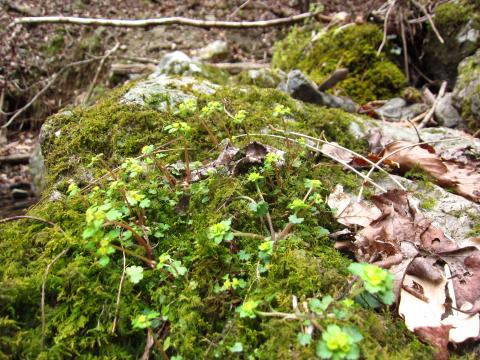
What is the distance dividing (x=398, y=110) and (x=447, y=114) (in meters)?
0.58

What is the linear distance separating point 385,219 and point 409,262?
430 millimetres

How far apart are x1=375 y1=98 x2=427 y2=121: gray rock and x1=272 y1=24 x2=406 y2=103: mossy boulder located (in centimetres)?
41

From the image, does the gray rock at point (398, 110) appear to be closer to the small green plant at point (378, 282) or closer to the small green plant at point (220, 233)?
the small green plant at point (220, 233)

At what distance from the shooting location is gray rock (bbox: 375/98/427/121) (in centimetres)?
476

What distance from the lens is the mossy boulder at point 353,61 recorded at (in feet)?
18.0

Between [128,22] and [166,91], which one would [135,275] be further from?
[128,22]

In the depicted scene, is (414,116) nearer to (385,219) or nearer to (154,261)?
(385,219)

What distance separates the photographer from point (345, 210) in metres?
2.31

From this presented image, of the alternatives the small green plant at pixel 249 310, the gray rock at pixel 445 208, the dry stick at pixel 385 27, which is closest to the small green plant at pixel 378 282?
the small green plant at pixel 249 310

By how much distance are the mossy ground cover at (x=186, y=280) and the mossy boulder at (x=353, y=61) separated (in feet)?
11.0

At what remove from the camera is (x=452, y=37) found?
5500mm

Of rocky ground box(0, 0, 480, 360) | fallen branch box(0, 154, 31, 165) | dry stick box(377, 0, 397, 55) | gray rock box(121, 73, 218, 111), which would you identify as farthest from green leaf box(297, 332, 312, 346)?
fallen branch box(0, 154, 31, 165)

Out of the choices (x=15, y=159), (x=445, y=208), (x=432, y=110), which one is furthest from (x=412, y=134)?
(x=15, y=159)

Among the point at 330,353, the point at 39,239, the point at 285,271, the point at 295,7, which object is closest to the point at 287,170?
the point at 285,271
